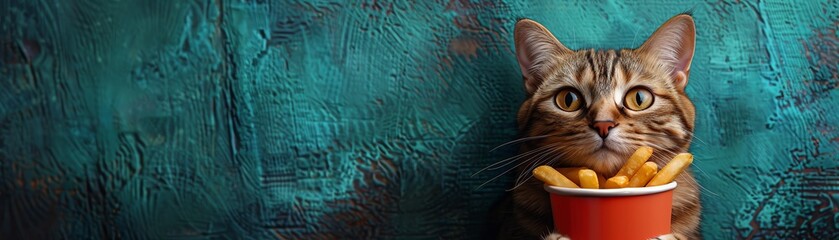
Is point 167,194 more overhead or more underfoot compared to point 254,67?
more underfoot

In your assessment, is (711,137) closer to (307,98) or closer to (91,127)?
(307,98)

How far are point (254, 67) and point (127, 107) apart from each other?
12.2 inches

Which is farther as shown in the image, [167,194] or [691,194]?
[167,194]

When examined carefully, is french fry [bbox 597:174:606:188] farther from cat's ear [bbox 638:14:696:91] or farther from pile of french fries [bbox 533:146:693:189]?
cat's ear [bbox 638:14:696:91]

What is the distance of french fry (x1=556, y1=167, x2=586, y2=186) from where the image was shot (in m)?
1.08

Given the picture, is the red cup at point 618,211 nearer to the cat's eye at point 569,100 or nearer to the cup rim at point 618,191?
the cup rim at point 618,191

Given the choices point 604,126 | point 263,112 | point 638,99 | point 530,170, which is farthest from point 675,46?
point 263,112

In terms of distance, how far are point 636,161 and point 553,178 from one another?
5.4 inches

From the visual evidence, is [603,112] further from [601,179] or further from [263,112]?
[263,112]

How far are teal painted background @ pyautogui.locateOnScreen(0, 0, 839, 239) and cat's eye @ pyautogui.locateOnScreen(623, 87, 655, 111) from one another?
0.25 meters

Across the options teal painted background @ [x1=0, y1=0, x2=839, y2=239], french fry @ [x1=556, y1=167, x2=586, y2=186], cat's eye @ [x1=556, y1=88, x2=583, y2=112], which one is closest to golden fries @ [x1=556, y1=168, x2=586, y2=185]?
french fry @ [x1=556, y1=167, x2=586, y2=186]

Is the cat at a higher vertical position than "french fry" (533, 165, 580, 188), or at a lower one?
higher

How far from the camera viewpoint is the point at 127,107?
1.40 metres

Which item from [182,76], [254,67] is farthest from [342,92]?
[182,76]
